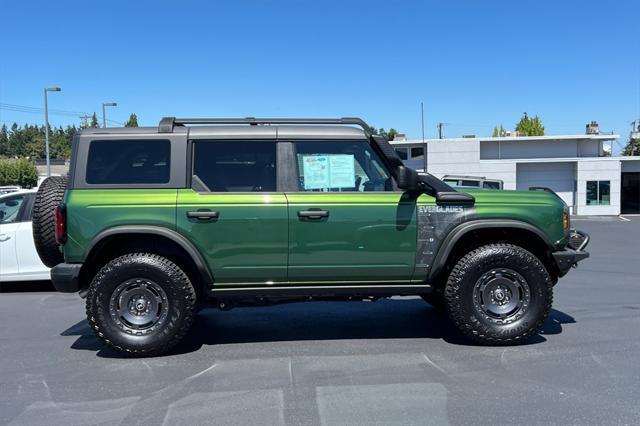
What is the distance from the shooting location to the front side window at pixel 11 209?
8.26 meters

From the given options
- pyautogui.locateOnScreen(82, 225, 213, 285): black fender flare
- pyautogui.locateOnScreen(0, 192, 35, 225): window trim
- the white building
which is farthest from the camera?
the white building

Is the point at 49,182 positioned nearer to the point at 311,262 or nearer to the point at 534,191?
the point at 311,262

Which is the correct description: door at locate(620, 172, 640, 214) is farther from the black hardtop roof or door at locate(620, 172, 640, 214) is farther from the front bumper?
the black hardtop roof

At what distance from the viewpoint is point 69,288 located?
4.98 m

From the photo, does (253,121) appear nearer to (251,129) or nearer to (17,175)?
(251,129)

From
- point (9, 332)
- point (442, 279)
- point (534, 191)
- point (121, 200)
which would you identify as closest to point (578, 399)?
point (442, 279)

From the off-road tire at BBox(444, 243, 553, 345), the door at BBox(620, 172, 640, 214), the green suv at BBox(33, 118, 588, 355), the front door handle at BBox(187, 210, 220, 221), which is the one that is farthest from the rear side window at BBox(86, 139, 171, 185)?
the door at BBox(620, 172, 640, 214)

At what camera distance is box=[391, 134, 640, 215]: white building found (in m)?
34.6

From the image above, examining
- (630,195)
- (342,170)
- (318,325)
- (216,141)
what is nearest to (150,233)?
(216,141)

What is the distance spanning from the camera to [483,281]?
5301 mm

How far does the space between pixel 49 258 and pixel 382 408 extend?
3.48 meters

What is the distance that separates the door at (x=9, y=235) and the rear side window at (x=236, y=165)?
4541mm

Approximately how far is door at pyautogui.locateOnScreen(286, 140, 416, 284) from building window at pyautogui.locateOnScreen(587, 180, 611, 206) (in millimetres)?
33727

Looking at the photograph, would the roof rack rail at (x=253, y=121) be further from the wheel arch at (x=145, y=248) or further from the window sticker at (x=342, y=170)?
the wheel arch at (x=145, y=248)
